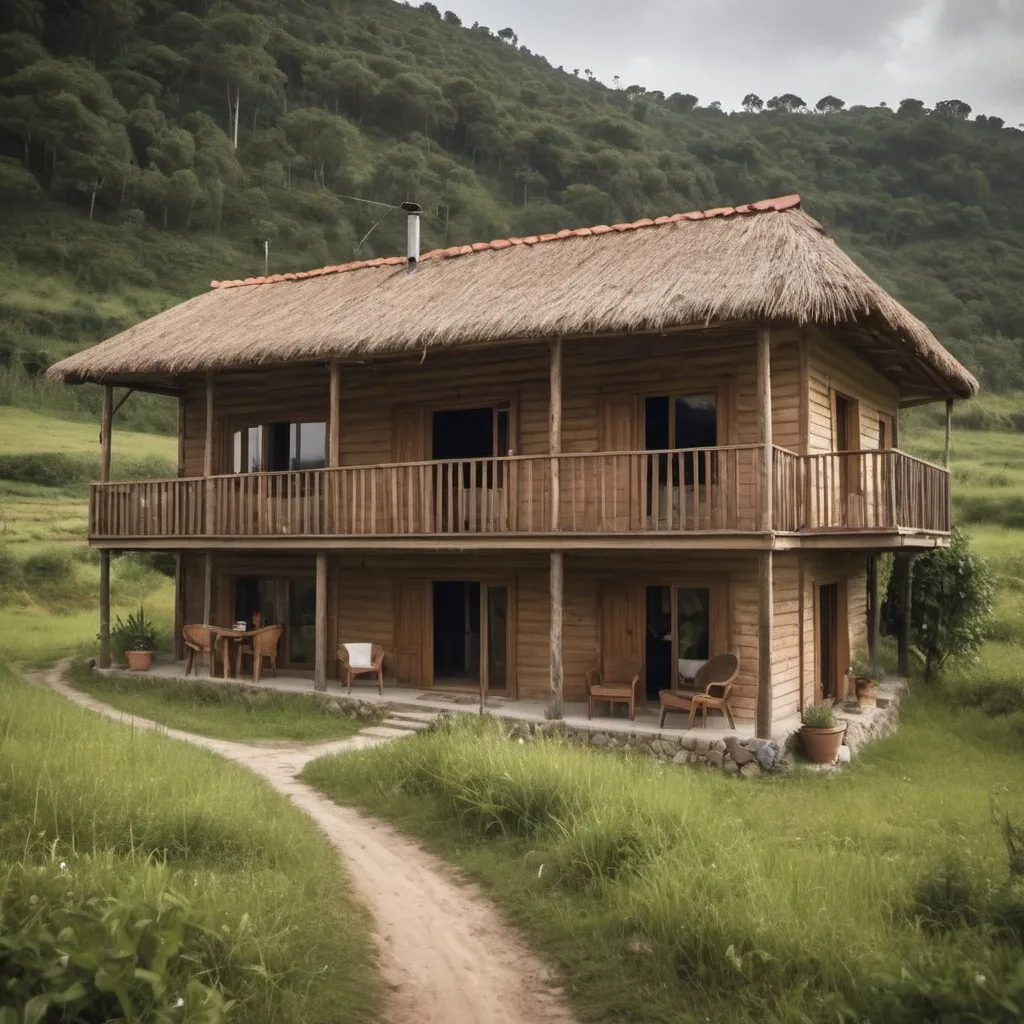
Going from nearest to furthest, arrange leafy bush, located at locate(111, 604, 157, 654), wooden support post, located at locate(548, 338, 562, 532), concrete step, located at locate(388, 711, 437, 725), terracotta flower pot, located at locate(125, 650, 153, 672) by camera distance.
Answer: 1. wooden support post, located at locate(548, 338, 562, 532)
2. concrete step, located at locate(388, 711, 437, 725)
3. terracotta flower pot, located at locate(125, 650, 153, 672)
4. leafy bush, located at locate(111, 604, 157, 654)

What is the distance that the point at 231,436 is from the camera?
17.2 meters

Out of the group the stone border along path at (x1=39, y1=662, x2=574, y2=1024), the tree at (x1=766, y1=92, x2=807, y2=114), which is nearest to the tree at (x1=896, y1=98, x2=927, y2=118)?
the tree at (x1=766, y1=92, x2=807, y2=114)

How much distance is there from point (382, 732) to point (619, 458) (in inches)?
192

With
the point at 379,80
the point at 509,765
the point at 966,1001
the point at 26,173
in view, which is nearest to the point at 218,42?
the point at 379,80

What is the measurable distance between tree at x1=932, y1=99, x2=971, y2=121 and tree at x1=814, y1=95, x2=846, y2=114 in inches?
475

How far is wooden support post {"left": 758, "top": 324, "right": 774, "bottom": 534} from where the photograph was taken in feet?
36.1

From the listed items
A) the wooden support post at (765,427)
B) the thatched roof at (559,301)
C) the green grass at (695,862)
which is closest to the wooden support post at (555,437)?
the thatched roof at (559,301)

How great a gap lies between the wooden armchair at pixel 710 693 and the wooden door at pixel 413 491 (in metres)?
4.00

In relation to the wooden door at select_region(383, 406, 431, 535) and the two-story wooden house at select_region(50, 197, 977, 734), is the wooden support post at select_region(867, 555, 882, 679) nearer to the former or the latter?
the two-story wooden house at select_region(50, 197, 977, 734)

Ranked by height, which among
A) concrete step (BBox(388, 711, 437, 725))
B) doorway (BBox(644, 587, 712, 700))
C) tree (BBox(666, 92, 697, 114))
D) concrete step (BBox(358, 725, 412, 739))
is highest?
tree (BBox(666, 92, 697, 114))

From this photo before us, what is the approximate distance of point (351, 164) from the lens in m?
63.0

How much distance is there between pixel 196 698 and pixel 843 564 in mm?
10380

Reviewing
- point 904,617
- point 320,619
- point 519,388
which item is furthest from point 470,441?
point 904,617

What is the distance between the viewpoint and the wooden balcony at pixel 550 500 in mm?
11633
